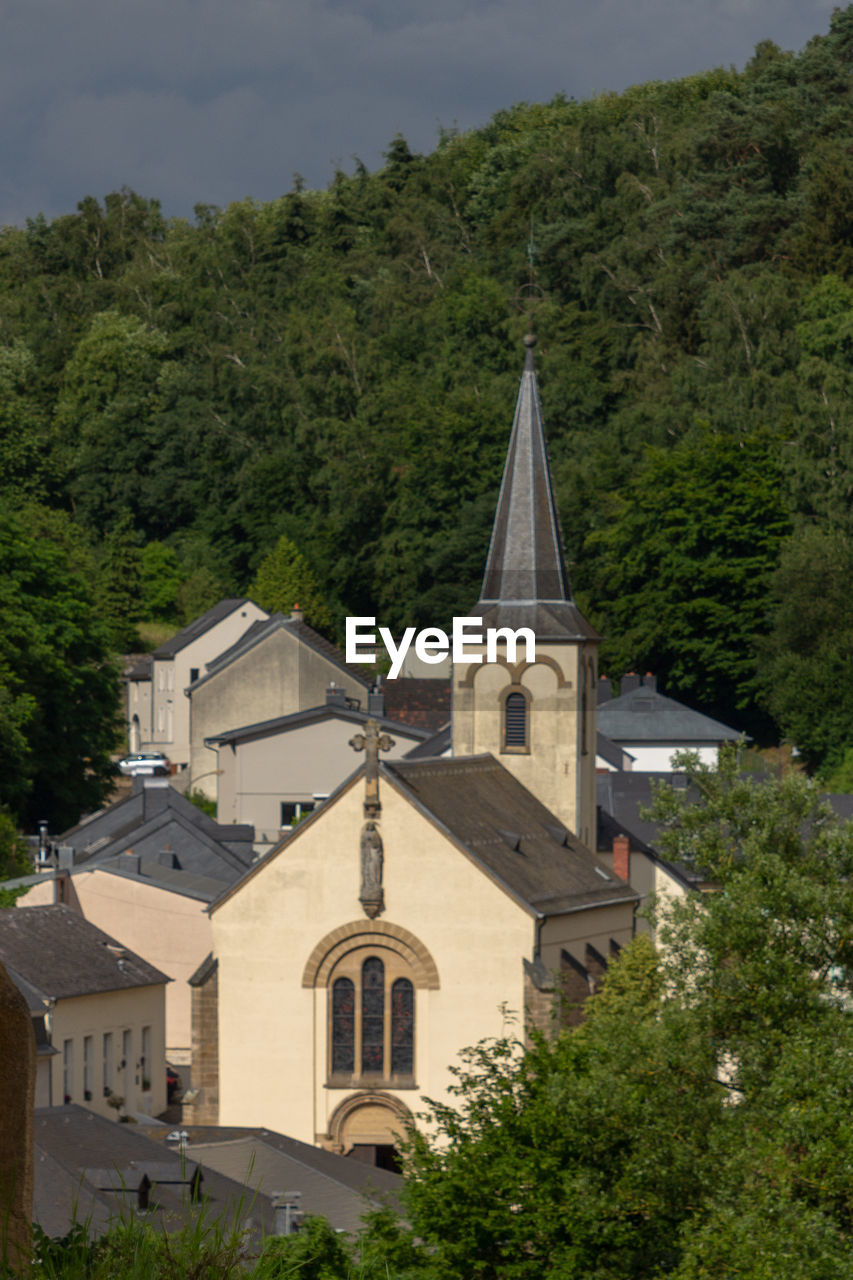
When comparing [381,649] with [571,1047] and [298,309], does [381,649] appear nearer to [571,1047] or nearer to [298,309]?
[298,309]

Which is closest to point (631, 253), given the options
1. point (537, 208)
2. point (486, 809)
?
point (537, 208)

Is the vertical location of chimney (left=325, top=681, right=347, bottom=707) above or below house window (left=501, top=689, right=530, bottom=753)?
above

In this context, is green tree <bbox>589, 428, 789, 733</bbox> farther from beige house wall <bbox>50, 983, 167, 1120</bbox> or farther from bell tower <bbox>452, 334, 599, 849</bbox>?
beige house wall <bbox>50, 983, 167, 1120</bbox>

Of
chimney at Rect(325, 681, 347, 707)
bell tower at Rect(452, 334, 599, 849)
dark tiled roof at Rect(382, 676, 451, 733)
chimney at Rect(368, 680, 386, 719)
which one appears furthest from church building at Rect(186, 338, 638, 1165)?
dark tiled roof at Rect(382, 676, 451, 733)

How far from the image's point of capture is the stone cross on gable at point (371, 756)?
137 ft

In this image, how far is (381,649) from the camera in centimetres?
9350

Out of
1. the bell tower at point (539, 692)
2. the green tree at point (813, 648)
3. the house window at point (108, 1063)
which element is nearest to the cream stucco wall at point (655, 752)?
the green tree at point (813, 648)

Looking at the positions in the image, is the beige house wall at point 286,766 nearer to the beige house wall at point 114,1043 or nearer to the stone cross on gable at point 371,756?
the beige house wall at point 114,1043

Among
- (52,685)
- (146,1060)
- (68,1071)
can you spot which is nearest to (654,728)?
(52,685)

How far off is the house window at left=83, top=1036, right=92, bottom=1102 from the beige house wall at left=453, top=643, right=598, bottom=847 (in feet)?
37.3

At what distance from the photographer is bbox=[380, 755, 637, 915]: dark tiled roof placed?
4297 cm

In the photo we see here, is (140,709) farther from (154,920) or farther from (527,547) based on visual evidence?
(527,547)

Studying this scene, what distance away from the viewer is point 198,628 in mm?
95188

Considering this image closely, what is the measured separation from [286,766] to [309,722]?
1.68 metres
